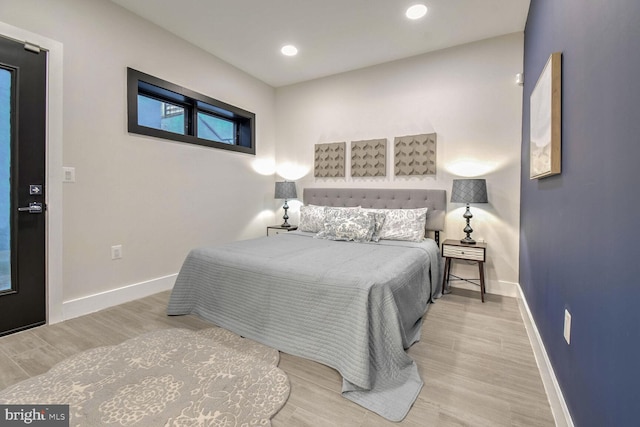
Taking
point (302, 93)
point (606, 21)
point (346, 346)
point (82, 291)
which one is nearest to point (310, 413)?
point (346, 346)

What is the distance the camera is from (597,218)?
1.08 meters

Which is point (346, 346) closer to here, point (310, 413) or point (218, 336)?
point (310, 413)

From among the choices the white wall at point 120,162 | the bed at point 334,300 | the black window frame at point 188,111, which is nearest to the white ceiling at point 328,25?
the white wall at point 120,162

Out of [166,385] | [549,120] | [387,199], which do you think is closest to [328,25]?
[387,199]

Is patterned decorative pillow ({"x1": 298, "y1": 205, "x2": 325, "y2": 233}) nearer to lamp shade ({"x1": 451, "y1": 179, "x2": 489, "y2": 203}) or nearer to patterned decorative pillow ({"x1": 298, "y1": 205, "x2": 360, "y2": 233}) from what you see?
patterned decorative pillow ({"x1": 298, "y1": 205, "x2": 360, "y2": 233})

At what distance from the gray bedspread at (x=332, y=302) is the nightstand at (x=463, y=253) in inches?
13.8

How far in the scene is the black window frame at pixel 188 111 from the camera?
2.90m

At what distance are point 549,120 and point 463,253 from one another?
1.67m

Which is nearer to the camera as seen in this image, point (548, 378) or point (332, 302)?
point (548, 378)

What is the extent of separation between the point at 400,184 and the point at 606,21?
2709mm

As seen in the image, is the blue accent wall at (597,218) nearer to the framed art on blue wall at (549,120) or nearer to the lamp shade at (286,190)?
the framed art on blue wall at (549,120)

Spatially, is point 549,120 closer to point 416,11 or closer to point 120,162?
point 416,11

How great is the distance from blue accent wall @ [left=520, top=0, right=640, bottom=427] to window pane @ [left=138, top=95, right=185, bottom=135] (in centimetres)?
345

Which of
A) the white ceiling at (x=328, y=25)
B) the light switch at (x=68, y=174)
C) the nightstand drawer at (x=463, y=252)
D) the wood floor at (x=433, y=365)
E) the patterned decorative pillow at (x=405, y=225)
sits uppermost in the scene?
the white ceiling at (x=328, y=25)
